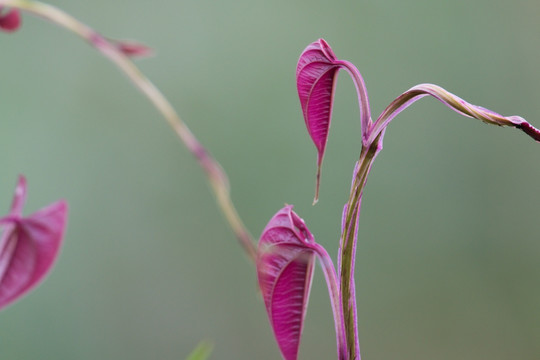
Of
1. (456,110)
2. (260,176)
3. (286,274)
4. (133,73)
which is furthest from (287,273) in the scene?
(260,176)

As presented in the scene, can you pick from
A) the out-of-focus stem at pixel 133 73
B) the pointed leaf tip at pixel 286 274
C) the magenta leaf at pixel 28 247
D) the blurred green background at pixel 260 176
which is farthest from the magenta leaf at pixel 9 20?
the blurred green background at pixel 260 176

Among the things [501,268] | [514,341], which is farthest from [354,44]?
[514,341]

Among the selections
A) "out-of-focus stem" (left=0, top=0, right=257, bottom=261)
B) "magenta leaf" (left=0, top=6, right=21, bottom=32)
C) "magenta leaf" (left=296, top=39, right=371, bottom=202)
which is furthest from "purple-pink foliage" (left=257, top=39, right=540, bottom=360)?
"magenta leaf" (left=0, top=6, right=21, bottom=32)

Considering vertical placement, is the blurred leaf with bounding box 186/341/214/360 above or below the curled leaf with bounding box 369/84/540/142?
below

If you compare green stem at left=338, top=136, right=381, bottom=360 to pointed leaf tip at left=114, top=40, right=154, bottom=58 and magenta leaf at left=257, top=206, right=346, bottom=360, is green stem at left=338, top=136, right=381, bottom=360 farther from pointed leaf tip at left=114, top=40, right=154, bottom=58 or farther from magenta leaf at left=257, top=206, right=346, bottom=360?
pointed leaf tip at left=114, top=40, right=154, bottom=58

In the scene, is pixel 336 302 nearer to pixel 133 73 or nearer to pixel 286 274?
pixel 286 274

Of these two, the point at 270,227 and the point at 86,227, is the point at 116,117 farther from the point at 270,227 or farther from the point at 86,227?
the point at 270,227
